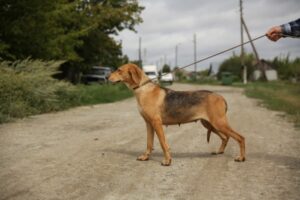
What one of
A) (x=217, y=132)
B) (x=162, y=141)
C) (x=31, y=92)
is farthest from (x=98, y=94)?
(x=162, y=141)

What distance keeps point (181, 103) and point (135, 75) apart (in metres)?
0.92

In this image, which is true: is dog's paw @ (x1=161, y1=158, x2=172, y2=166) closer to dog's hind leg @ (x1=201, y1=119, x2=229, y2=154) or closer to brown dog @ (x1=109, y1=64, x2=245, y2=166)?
brown dog @ (x1=109, y1=64, x2=245, y2=166)

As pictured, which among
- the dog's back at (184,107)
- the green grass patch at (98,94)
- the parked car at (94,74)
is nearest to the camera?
the dog's back at (184,107)

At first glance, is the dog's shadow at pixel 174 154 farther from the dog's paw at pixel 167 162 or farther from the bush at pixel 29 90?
the bush at pixel 29 90

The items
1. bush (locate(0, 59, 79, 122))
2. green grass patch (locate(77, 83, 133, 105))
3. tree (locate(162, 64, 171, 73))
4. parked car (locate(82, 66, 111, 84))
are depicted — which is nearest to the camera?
bush (locate(0, 59, 79, 122))

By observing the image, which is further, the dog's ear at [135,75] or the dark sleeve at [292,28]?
the dog's ear at [135,75]

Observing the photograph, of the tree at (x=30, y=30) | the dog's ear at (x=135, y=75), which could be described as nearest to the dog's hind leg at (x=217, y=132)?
the dog's ear at (x=135, y=75)

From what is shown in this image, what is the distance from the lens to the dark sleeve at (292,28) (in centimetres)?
798

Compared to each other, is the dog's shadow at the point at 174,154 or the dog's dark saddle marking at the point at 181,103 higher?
the dog's dark saddle marking at the point at 181,103

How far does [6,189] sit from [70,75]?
95.0 feet

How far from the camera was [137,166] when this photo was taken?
794 centimetres

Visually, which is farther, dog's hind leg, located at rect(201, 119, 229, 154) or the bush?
the bush

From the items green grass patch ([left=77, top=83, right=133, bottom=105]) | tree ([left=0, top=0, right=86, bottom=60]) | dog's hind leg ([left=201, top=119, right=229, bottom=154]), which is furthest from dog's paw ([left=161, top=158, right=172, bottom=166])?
green grass patch ([left=77, top=83, right=133, bottom=105])

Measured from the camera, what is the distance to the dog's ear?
8359mm
